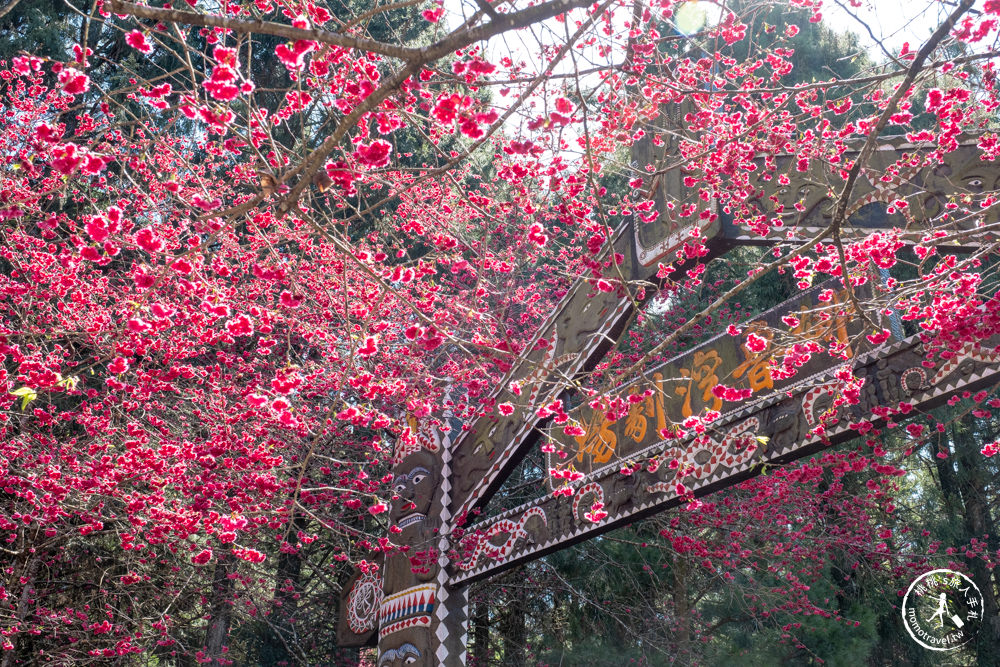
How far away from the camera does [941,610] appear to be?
1258 cm

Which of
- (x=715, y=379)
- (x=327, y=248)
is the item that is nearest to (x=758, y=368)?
(x=715, y=379)

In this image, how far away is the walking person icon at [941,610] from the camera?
12.3 meters

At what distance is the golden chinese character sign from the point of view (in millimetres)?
5223

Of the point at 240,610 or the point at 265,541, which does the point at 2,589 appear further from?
the point at 265,541

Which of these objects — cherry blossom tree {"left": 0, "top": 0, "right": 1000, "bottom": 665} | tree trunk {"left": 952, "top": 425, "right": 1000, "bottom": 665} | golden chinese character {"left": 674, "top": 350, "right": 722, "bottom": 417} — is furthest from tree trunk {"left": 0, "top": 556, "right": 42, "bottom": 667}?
tree trunk {"left": 952, "top": 425, "right": 1000, "bottom": 665}

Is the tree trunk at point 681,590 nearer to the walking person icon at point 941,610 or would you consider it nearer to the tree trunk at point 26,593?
the walking person icon at point 941,610

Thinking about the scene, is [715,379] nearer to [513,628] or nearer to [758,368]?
[758,368]

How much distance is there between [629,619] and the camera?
405 inches

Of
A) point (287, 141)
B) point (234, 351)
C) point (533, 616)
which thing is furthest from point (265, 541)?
point (287, 141)

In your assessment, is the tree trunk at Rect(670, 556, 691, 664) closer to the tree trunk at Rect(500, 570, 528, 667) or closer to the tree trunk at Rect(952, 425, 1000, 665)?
the tree trunk at Rect(500, 570, 528, 667)

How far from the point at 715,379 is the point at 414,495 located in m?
3.58

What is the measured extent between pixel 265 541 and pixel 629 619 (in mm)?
4887

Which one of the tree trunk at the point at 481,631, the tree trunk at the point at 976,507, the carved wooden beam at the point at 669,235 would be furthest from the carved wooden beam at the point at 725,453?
the tree trunk at the point at 976,507

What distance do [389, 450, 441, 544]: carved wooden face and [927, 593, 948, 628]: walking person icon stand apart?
28.7 ft
